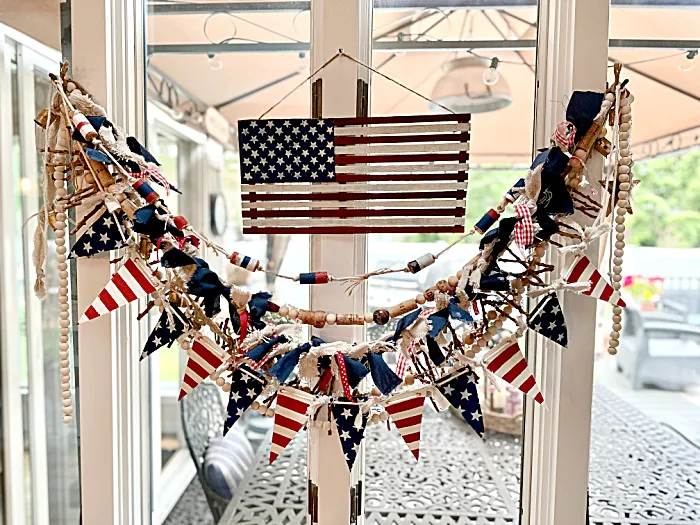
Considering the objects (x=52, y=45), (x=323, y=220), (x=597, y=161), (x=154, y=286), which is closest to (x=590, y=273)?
(x=597, y=161)

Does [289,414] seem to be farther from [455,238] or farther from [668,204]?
[668,204]

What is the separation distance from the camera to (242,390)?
88 cm

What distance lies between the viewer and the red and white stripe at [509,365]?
2.79 ft

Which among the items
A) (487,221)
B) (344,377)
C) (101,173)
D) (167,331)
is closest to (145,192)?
(101,173)

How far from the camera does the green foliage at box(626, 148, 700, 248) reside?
1.19 meters

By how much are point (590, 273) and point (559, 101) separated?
1.06 ft

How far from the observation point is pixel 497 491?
114cm

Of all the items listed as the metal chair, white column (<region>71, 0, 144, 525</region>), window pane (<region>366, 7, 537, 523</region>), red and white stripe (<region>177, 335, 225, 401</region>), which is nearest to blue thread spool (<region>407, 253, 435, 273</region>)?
window pane (<region>366, 7, 537, 523</region>)

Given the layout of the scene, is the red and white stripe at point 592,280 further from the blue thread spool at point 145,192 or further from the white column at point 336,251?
the blue thread spool at point 145,192

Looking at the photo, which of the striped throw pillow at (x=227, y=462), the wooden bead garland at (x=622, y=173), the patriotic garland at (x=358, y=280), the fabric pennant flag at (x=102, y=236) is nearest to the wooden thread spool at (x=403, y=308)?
the patriotic garland at (x=358, y=280)

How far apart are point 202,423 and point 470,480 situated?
66 cm

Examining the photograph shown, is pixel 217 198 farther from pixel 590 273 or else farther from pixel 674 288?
pixel 674 288

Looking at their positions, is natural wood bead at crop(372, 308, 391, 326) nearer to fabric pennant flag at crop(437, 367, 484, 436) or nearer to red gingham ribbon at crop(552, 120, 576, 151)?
fabric pennant flag at crop(437, 367, 484, 436)

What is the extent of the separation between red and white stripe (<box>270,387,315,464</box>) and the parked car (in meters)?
0.80
